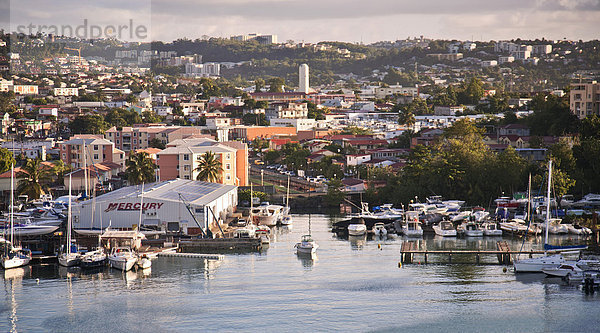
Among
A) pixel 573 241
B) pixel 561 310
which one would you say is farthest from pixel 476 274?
pixel 573 241

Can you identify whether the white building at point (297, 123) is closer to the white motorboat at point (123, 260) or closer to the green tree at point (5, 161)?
the green tree at point (5, 161)

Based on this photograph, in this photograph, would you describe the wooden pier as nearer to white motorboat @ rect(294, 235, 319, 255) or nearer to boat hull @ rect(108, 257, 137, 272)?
white motorboat @ rect(294, 235, 319, 255)

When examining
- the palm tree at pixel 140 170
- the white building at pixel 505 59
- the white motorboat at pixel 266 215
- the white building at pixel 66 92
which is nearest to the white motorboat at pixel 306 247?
the white motorboat at pixel 266 215

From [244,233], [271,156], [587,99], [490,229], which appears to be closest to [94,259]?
[244,233]

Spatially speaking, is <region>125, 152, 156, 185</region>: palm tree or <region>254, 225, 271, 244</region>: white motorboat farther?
<region>125, 152, 156, 185</region>: palm tree

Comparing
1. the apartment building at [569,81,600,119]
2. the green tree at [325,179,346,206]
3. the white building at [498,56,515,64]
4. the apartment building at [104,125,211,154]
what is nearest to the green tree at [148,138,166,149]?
the apartment building at [104,125,211,154]

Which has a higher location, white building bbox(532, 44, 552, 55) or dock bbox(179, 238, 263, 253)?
white building bbox(532, 44, 552, 55)
